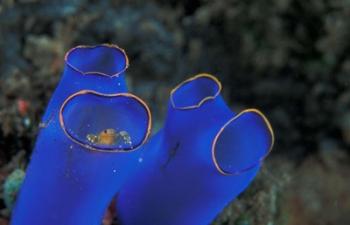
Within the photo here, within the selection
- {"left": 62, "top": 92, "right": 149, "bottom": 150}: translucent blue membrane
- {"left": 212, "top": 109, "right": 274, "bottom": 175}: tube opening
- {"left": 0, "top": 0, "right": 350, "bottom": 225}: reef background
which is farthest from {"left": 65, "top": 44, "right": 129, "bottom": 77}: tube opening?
{"left": 0, "top": 0, "right": 350, "bottom": 225}: reef background

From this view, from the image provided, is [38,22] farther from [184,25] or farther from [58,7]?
[184,25]

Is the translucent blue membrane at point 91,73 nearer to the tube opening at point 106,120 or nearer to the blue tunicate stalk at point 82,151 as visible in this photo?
the blue tunicate stalk at point 82,151

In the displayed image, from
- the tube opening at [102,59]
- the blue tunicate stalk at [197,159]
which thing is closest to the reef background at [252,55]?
the tube opening at [102,59]

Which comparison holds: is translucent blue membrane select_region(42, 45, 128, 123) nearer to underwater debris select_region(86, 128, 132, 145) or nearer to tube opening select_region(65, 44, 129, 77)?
tube opening select_region(65, 44, 129, 77)

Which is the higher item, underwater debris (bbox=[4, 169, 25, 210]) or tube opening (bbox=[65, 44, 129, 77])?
tube opening (bbox=[65, 44, 129, 77])

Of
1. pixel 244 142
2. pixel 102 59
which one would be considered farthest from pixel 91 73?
pixel 244 142

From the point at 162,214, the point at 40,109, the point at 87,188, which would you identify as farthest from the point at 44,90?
the point at 87,188
